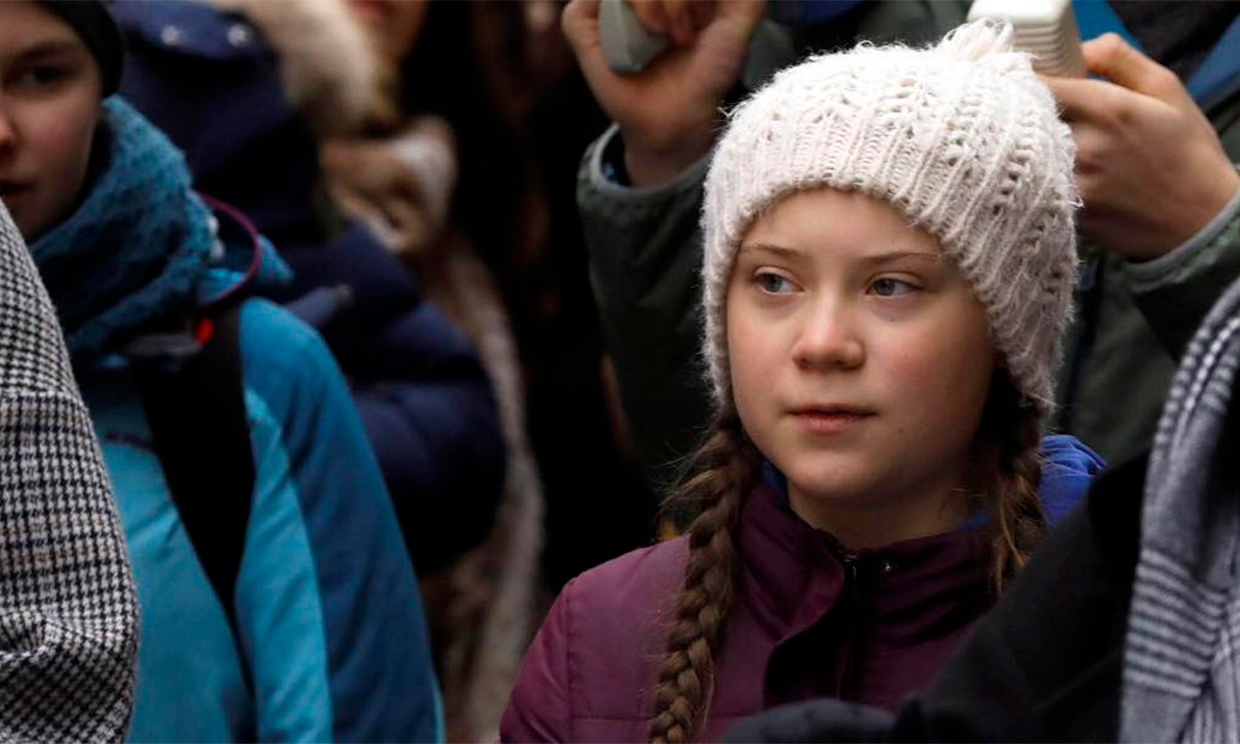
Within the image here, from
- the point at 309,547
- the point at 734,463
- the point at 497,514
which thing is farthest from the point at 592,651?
the point at 497,514

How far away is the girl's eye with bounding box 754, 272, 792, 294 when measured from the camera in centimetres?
266

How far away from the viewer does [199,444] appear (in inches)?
139

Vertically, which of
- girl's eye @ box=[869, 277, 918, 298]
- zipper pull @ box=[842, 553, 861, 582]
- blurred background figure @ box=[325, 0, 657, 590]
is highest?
girl's eye @ box=[869, 277, 918, 298]

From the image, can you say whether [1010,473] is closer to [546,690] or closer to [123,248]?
[546,690]

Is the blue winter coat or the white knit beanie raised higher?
the white knit beanie

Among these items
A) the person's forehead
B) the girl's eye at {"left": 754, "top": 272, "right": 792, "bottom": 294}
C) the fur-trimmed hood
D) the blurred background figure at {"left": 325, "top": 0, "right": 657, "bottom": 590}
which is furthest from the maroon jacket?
the blurred background figure at {"left": 325, "top": 0, "right": 657, "bottom": 590}

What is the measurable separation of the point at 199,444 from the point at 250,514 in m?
0.12

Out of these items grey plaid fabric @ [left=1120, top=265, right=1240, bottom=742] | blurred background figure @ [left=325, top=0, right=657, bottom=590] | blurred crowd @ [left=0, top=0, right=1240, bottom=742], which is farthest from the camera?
blurred background figure @ [left=325, top=0, right=657, bottom=590]

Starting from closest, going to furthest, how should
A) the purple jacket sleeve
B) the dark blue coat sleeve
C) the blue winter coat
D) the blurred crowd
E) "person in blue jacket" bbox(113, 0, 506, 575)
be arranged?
the blurred crowd
the purple jacket sleeve
the blue winter coat
"person in blue jacket" bbox(113, 0, 506, 575)
the dark blue coat sleeve

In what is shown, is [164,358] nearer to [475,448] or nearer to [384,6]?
[475,448]

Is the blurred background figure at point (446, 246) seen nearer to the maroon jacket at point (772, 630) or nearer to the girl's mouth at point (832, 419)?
the maroon jacket at point (772, 630)

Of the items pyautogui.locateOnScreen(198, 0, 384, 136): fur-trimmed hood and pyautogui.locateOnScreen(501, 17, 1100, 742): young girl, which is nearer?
pyautogui.locateOnScreen(501, 17, 1100, 742): young girl

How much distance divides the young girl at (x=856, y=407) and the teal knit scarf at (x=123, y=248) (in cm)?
100

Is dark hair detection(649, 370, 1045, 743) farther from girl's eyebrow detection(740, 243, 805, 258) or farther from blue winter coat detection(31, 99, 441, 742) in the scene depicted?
blue winter coat detection(31, 99, 441, 742)
